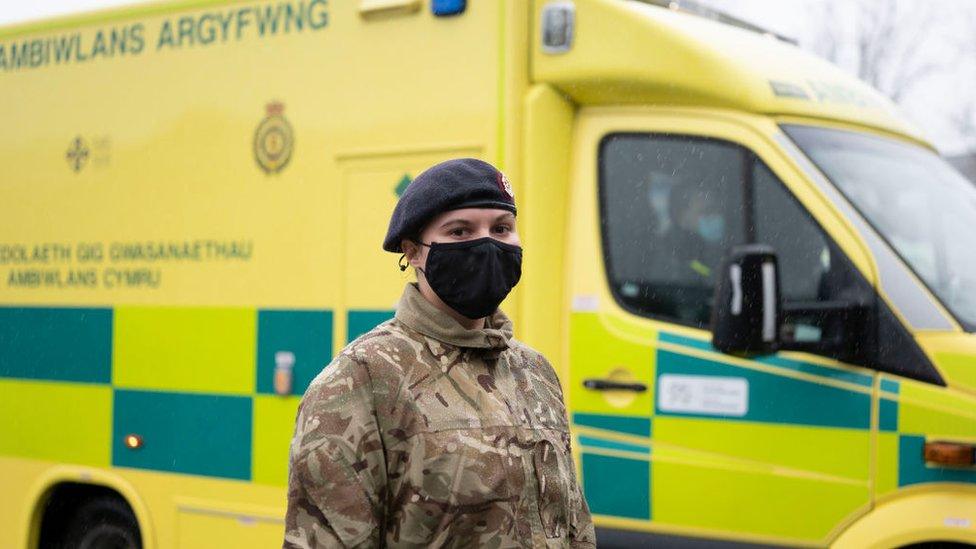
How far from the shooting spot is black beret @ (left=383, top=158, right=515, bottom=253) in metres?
2.08

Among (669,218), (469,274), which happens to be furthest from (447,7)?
(469,274)

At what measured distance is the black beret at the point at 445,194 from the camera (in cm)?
208

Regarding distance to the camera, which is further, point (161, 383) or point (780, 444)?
point (161, 383)

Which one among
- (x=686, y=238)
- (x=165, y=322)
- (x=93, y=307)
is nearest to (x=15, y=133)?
A: (x=93, y=307)

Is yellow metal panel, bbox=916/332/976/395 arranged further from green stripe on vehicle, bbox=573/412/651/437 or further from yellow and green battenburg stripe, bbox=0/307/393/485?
yellow and green battenburg stripe, bbox=0/307/393/485

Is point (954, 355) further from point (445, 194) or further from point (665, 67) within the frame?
point (445, 194)

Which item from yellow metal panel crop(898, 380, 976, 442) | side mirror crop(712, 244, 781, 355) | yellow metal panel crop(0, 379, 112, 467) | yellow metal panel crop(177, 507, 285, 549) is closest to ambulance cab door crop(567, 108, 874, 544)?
yellow metal panel crop(898, 380, 976, 442)

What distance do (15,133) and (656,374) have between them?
3243 millimetres

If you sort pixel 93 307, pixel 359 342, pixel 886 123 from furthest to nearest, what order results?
pixel 93 307 → pixel 886 123 → pixel 359 342

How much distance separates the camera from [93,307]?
5.32 metres

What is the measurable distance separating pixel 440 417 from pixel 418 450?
65mm

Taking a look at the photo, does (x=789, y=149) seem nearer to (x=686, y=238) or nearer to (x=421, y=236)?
(x=686, y=238)

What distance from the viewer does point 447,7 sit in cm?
439

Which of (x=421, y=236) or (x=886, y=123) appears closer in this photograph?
(x=421, y=236)
